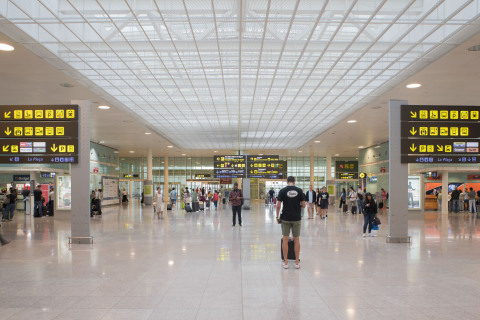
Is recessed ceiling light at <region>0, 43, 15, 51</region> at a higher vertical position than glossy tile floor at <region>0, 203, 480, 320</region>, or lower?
higher

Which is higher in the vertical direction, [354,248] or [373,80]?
[373,80]

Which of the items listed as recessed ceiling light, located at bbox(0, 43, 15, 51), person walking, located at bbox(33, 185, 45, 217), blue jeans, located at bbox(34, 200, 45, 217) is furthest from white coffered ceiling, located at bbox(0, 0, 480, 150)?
blue jeans, located at bbox(34, 200, 45, 217)

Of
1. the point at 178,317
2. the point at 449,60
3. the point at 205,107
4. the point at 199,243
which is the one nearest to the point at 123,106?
the point at 205,107

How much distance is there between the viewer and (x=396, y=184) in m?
13.7

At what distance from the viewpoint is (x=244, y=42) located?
12352 mm

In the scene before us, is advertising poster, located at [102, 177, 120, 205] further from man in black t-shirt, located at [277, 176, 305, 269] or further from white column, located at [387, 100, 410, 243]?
man in black t-shirt, located at [277, 176, 305, 269]

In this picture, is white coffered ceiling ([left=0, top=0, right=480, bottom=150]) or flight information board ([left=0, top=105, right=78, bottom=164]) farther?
flight information board ([left=0, top=105, right=78, bottom=164])

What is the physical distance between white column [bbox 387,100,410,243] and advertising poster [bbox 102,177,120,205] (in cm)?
2979

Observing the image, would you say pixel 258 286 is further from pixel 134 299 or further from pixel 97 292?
pixel 97 292

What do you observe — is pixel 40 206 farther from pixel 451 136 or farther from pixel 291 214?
pixel 451 136

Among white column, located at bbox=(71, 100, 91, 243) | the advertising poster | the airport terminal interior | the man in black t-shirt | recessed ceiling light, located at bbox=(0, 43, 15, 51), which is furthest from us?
the advertising poster

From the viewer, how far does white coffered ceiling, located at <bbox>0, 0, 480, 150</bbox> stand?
10133mm

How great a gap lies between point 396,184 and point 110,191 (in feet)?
106

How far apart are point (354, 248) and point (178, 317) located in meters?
7.75
